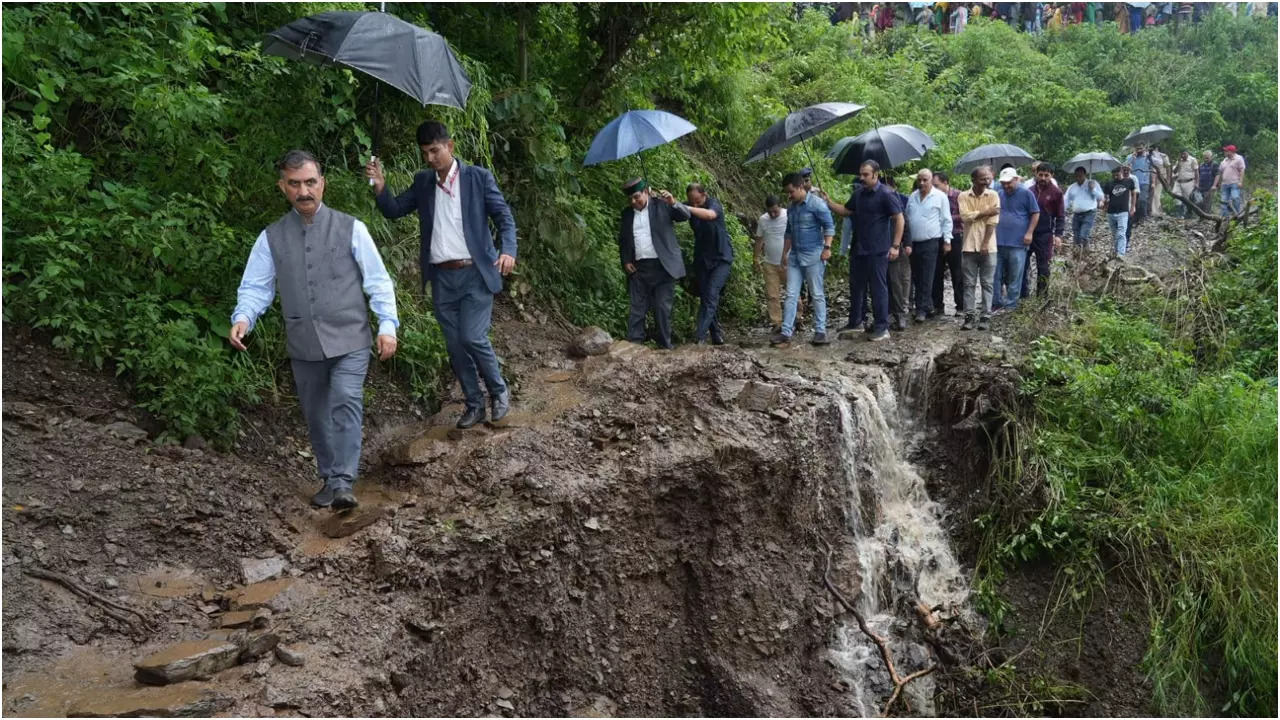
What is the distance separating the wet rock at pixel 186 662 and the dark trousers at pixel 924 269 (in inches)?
330

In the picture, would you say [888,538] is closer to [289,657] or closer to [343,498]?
[343,498]

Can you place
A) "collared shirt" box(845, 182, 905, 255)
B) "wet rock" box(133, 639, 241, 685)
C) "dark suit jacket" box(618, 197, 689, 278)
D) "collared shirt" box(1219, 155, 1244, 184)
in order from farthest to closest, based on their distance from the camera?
1. "collared shirt" box(1219, 155, 1244, 184)
2. "collared shirt" box(845, 182, 905, 255)
3. "dark suit jacket" box(618, 197, 689, 278)
4. "wet rock" box(133, 639, 241, 685)

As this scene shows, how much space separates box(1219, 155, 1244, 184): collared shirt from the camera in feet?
55.0

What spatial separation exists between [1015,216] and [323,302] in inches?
322

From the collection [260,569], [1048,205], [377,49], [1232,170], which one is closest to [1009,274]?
[1048,205]

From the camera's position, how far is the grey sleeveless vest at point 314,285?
5.29m

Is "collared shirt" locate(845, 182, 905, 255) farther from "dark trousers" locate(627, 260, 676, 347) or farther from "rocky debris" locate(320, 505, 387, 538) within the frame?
"rocky debris" locate(320, 505, 387, 538)

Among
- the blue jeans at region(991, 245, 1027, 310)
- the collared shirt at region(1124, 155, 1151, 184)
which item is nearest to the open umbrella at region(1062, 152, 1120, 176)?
the collared shirt at region(1124, 155, 1151, 184)

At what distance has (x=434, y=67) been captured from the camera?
6066mm

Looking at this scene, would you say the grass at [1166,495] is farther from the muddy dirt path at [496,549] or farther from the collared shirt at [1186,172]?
the collared shirt at [1186,172]

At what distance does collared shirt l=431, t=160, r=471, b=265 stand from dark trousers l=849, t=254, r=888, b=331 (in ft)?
16.4

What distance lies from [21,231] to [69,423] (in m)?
1.11

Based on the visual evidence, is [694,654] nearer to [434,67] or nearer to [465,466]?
[465,466]

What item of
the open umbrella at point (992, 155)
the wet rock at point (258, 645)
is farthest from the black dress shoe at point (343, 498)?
the open umbrella at point (992, 155)
